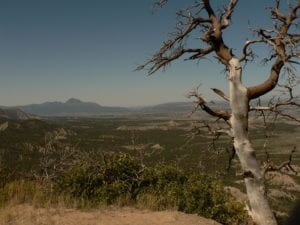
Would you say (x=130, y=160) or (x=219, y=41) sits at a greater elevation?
(x=219, y=41)

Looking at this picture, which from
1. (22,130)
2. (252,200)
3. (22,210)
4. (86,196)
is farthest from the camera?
(22,130)

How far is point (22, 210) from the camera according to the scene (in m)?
11.6

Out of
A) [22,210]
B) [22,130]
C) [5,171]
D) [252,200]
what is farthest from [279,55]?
[22,130]

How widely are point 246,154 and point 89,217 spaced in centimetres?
424

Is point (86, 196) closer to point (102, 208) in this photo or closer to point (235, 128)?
point (102, 208)

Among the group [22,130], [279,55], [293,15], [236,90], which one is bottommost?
[22,130]

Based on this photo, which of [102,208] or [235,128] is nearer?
[235,128]

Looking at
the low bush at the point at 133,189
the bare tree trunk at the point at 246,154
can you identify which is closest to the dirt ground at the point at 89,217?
the low bush at the point at 133,189

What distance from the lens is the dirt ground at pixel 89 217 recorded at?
422 inches

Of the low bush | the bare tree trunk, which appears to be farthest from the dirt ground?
the bare tree trunk

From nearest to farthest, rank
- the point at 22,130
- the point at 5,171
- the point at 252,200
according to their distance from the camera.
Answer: the point at 252,200 < the point at 5,171 < the point at 22,130

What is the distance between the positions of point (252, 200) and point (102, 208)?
4519 millimetres

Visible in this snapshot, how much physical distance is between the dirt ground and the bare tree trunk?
2.10 meters

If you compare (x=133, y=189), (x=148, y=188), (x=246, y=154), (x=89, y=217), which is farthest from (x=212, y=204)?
(x=89, y=217)
